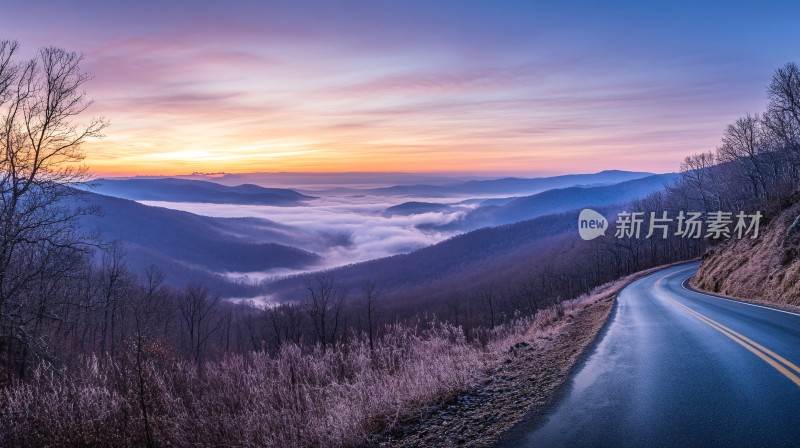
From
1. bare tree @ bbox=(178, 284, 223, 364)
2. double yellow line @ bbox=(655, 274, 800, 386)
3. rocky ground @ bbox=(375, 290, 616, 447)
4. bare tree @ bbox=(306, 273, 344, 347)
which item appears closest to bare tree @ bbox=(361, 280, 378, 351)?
bare tree @ bbox=(306, 273, 344, 347)

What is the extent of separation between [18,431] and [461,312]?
4215 inches

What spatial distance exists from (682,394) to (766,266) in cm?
2345

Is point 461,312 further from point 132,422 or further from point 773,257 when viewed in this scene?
Answer: point 132,422

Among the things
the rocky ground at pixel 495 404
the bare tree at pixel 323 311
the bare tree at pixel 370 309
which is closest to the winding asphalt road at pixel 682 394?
the rocky ground at pixel 495 404

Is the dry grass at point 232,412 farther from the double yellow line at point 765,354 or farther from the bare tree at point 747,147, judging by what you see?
the bare tree at point 747,147

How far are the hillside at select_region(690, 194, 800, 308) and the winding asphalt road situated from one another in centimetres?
1073

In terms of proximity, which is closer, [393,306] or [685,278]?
[685,278]

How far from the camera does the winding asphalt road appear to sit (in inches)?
215

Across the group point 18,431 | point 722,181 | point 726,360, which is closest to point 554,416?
point 726,360

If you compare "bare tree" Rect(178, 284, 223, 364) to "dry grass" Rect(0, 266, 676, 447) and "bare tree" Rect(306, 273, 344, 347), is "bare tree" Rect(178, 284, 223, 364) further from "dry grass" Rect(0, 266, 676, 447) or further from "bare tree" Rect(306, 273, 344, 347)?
"dry grass" Rect(0, 266, 676, 447)

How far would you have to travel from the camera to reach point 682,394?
6.98 meters

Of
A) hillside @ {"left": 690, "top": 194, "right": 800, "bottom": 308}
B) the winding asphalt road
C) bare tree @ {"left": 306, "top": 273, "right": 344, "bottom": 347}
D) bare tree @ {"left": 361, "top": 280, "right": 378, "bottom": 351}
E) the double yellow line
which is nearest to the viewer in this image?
the winding asphalt road

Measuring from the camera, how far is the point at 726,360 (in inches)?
353

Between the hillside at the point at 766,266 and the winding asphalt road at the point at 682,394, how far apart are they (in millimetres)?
10731
